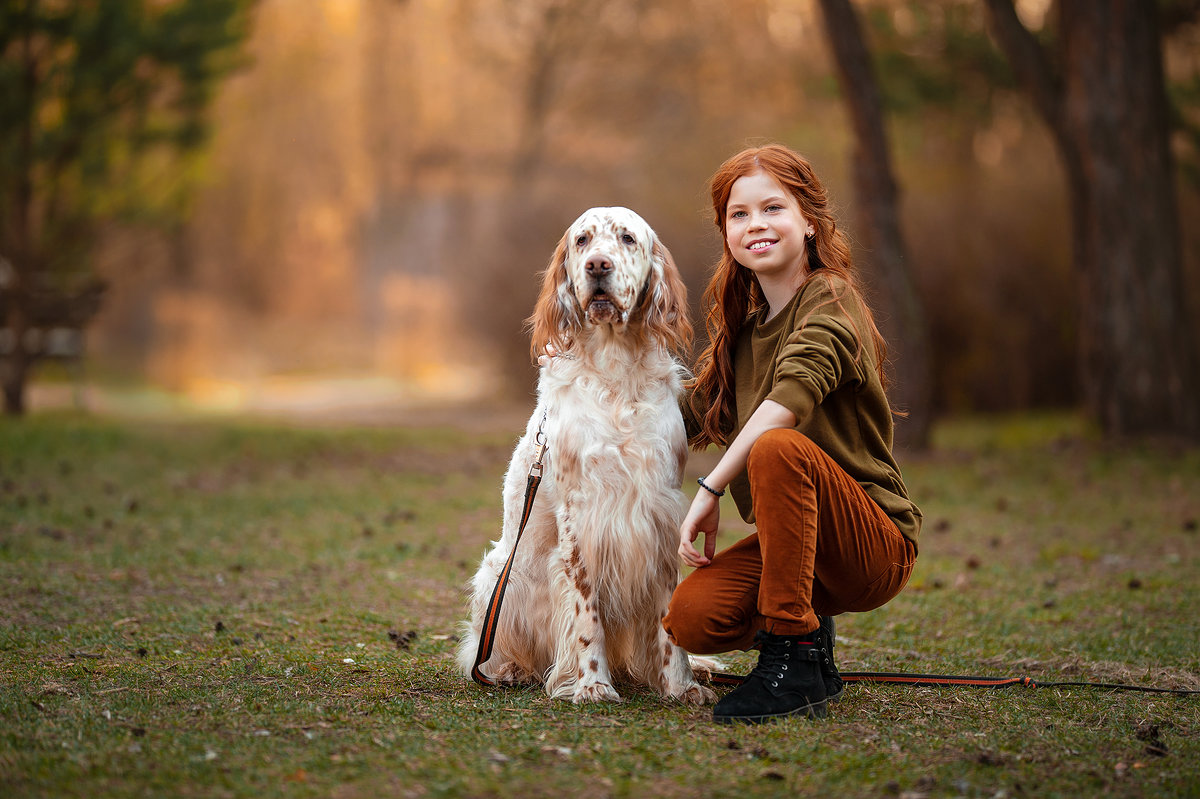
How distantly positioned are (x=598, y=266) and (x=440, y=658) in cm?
Answer: 146

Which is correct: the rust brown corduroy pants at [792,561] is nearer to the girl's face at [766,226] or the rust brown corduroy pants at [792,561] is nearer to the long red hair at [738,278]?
the long red hair at [738,278]

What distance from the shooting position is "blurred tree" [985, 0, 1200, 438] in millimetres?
8977

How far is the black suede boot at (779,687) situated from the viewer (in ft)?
9.47

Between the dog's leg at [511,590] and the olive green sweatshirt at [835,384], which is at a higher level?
the olive green sweatshirt at [835,384]

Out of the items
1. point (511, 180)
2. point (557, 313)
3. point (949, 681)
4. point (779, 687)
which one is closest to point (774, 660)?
point (779, 687)

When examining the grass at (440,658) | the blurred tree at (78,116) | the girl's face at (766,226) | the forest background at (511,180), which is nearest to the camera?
the grass at (440,658)

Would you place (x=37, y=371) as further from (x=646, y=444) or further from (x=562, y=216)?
(x=646, y=444)

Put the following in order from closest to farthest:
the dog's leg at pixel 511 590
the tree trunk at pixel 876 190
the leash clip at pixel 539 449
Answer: the leash clip at pixel 539 449 < the dog's leg at pixel 511 590 < the tree trunk at pixel 876 190

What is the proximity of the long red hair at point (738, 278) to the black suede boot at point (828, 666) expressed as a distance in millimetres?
615

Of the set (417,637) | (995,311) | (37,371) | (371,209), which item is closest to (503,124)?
(371,209)

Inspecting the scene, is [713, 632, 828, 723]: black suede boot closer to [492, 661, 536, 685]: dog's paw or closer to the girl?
the girl

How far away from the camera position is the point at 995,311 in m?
12.3

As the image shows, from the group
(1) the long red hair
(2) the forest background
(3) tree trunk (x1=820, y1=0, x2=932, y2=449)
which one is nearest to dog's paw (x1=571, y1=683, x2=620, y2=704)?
(1) the long red hair

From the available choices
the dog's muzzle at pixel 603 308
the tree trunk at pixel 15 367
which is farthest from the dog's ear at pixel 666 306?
the tree trunk at pixel 15 367
